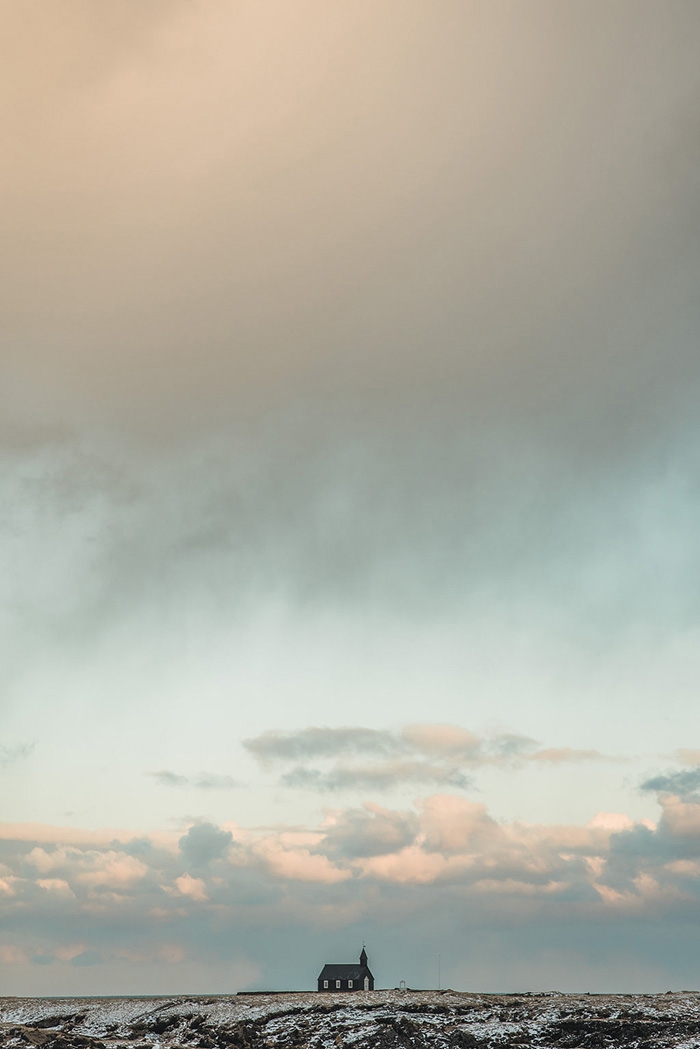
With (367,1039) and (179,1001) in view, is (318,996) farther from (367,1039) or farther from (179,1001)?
(367,1039)

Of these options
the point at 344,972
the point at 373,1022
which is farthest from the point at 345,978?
the point at 373,1022

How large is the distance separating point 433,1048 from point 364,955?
107 metres

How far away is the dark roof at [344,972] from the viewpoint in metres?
157

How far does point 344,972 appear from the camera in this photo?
6240 inches

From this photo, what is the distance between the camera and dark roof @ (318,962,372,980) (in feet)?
516

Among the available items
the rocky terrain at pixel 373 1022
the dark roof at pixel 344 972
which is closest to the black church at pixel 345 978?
the dark roof at pixel 344 972

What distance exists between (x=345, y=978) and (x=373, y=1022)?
90522 mm

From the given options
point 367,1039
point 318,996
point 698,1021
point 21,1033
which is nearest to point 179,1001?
point 318,996

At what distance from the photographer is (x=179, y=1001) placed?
9288 centimetres

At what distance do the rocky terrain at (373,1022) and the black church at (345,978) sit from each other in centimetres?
6930

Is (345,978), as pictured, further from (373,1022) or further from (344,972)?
(373,1022)

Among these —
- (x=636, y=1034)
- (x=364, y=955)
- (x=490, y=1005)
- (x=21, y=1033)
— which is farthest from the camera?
(x=364, y=955)

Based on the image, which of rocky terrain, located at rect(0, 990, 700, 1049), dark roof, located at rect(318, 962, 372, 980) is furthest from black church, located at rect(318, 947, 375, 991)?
rocky terrain, located at rect(0, 990, 700, 1049)

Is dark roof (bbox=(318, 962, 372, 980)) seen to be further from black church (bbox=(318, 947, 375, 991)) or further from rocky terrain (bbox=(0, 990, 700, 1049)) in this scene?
rocky terrain (bbox=(0, 990, 700, 1049))
